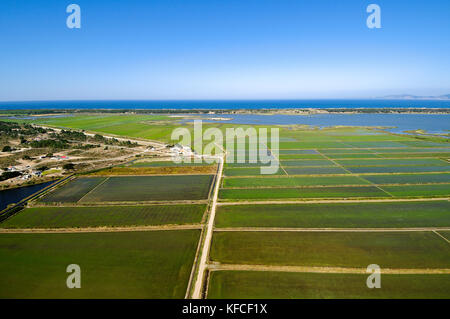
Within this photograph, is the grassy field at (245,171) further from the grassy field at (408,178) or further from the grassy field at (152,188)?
the grassy field at (408,178)

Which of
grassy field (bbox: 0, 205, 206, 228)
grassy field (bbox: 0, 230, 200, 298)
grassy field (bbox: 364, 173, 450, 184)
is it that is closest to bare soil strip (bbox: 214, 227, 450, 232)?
grassy field (bbox: 0, 230, 200, 298)

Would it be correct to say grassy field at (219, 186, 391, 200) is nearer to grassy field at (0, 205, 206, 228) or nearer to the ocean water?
grassy field at (0, 205, 206, 228)

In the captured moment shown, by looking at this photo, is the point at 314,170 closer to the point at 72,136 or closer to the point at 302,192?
the point at 302,192

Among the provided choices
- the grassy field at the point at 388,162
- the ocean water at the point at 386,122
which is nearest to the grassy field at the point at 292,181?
the grassy field at the point at 388,162

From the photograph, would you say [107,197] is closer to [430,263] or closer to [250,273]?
[250,273]

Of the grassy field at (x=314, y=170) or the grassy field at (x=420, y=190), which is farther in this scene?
the grassy field at (x=314, y=170)

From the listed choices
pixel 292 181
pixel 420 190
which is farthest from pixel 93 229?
pixel 420 190
